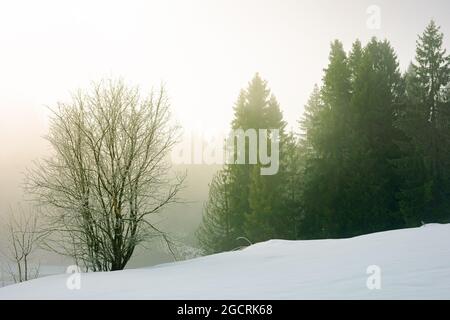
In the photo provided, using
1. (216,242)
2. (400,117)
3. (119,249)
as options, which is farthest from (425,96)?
(119,249)

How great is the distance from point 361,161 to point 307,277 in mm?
18207

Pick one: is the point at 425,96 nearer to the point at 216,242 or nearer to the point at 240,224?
the point at 240,224

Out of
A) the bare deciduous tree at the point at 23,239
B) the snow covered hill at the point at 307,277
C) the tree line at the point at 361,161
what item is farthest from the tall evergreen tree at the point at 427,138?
the bare deciduous tree at the point at 23,239

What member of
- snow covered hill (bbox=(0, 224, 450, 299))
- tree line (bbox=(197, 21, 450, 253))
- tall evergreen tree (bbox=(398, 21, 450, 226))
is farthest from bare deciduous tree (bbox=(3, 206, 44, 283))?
tall evergreen tree (bbox=(398, 21, 450, 226))

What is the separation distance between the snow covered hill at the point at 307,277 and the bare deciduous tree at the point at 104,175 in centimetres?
323

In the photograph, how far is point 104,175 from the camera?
11.2 m

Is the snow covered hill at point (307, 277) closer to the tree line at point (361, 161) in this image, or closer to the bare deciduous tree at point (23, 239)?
the bare deciduous tree at point (23, 239)

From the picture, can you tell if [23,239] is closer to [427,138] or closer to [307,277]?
[307,277]

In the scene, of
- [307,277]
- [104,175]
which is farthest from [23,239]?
[307,277]

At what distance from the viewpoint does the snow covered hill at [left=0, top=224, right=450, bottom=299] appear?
4.43 meters

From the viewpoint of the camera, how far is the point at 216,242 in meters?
28.3

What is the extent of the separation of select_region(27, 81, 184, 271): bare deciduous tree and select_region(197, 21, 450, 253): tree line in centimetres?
1011

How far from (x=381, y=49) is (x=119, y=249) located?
25.2m

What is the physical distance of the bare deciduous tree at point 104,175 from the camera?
11.0 metres
